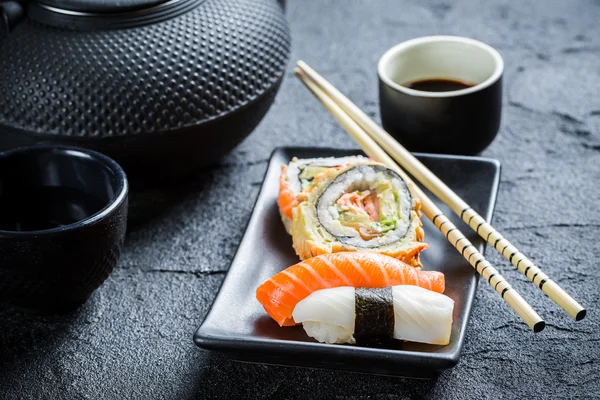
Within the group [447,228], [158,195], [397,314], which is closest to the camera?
[397,314]

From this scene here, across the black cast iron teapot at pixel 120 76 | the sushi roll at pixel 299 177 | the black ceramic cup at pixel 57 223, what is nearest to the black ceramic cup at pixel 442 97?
the sushi roll at pixel 299 177

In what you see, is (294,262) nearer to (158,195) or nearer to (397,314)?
(397,314)

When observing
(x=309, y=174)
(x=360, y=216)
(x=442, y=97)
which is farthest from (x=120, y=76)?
(x=442, y=97)

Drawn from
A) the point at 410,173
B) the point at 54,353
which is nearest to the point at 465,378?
the point at 410,173

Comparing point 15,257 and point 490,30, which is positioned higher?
point 15,257

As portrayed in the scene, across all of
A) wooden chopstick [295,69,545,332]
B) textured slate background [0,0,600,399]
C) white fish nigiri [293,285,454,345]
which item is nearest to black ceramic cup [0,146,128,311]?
textured slate background [0,0,600,399]

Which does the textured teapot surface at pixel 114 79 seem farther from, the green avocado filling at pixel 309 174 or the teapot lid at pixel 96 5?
the green avocado filling at pixel 309 174

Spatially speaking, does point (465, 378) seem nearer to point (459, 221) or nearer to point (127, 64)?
point (459, 221)
